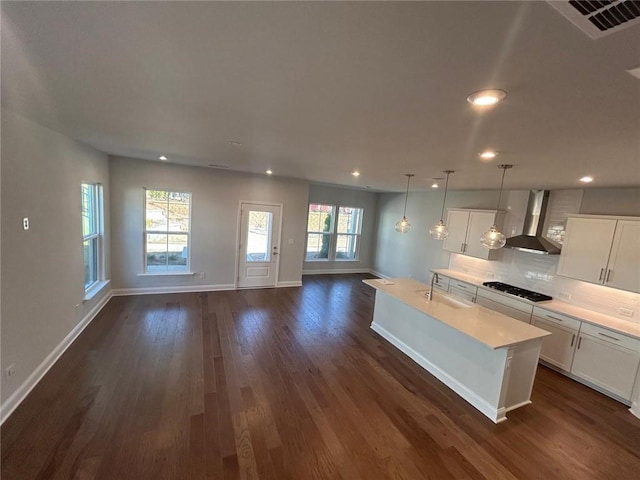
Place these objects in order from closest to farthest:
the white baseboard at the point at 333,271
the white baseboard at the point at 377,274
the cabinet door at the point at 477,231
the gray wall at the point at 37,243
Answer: the gray wall at the point at 37,243, the cabinet door at the point at 477,231, the white baseboard at the point at 333,271, the white baseboard at the point at 377,274

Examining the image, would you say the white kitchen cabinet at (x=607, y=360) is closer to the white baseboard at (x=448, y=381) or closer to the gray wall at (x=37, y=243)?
the white baseboard at (x=448, y=381)

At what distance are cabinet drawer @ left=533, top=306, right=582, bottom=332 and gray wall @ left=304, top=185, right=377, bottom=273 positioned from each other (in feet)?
17.0

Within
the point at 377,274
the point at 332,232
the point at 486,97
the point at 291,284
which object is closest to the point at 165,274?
the point at 291,284

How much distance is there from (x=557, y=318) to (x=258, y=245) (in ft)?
17.8

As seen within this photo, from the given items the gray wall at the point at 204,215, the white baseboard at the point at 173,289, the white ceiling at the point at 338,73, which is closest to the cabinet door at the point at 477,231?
the white ceiling at the point at 338,73

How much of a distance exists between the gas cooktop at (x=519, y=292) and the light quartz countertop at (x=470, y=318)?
114 cm

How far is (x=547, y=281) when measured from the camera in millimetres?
4391

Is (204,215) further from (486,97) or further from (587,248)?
(587,248)

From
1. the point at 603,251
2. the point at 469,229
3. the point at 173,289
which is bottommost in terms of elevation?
the point at 173,289

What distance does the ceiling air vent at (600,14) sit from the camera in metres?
0.75

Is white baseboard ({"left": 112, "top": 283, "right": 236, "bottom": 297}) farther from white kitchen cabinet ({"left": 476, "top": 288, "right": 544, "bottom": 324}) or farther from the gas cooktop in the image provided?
the gas cooktop

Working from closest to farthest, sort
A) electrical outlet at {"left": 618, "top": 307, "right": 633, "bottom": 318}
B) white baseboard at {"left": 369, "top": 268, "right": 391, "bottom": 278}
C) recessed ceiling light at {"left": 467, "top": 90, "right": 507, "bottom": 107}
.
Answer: recessed ceiling light at {"left": 467, "top": 90, "right": 507, "bottom": 107}
electrical outlet at {"left": 618, "top": 307, "right": 633, "bottom": 318}
white baseboard at {"left": 369, "top": 268, "right": 391, "bottom": 278}

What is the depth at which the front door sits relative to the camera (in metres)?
6.11

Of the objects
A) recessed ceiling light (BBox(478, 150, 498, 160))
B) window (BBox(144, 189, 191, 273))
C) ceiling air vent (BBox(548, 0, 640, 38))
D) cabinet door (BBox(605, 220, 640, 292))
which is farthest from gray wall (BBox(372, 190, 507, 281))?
window (BBox(144, 189, 191, 273))
